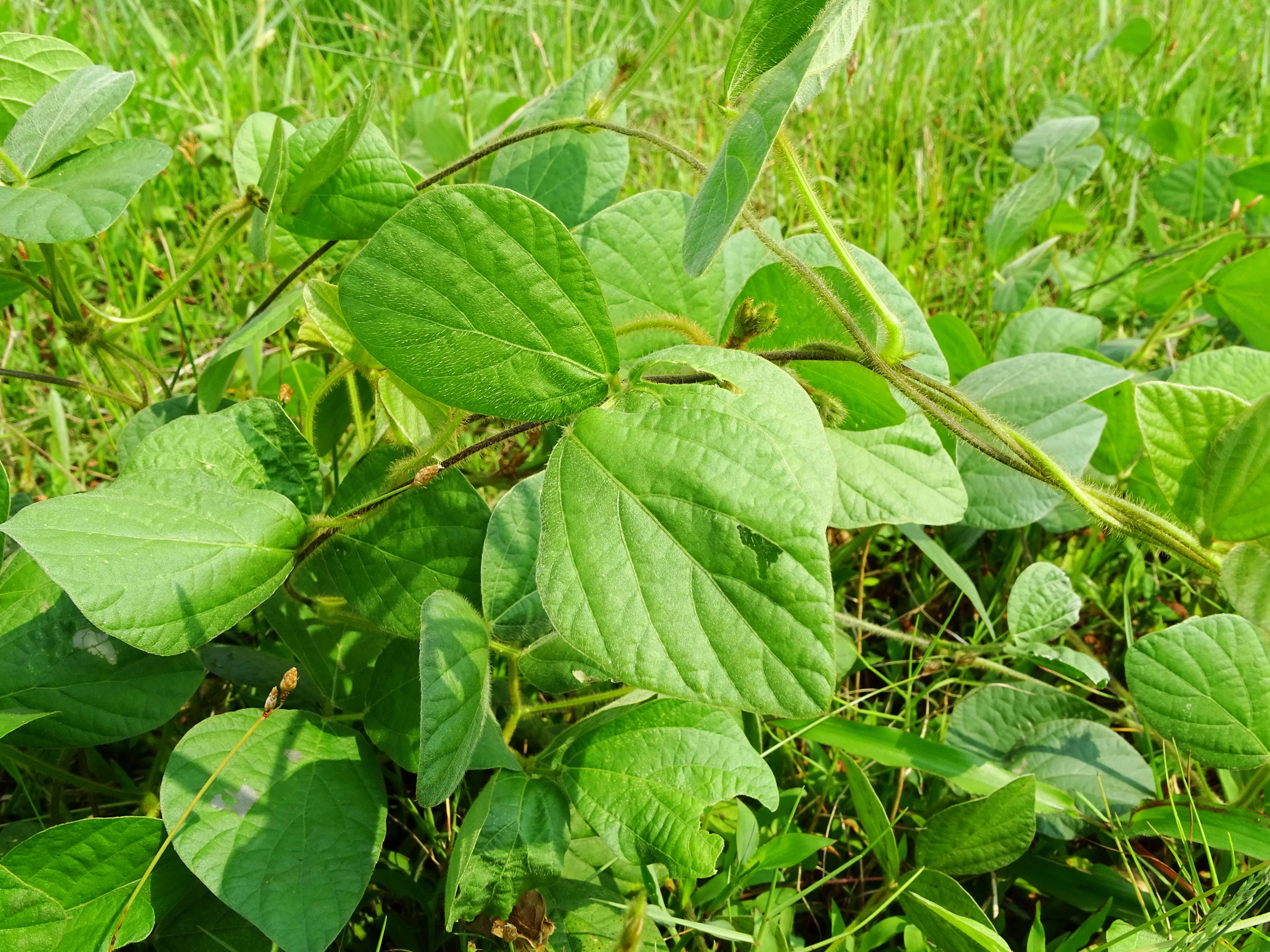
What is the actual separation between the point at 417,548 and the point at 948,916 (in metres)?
0.59

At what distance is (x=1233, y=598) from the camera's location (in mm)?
1031

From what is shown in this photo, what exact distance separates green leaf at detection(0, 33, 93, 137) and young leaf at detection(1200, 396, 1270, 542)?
1.46 meters

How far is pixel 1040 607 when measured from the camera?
1171 millimetres

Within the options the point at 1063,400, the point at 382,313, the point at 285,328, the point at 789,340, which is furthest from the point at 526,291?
the point at 285,328

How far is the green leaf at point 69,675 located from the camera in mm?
892

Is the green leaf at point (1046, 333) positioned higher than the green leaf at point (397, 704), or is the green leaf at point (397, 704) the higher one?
the green leaf at point (1046, 333)

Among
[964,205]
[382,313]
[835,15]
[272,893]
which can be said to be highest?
[835,15]

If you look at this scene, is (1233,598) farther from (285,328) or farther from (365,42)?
(365,42)

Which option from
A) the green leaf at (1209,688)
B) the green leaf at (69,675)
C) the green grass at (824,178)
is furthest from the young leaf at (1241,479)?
the green leaf at (69,675)

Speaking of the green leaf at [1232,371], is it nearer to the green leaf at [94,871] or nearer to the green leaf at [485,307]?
the green leaf at [485,307]

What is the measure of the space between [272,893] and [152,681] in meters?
0.27

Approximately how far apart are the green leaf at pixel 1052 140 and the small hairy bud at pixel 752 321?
43.0 inches

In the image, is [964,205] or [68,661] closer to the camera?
[68,661]

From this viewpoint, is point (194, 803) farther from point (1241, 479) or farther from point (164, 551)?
point (1241, 479)
